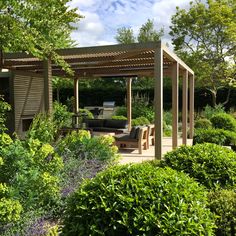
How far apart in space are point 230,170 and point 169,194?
1.25m

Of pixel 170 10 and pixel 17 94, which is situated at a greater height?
pixel 170 10

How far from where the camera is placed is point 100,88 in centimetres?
2297

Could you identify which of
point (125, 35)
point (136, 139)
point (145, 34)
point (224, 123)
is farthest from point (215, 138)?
point (125, 35)

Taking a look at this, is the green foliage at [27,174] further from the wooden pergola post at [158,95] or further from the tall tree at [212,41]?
the tall tree at [212,41]

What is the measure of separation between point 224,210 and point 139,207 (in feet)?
3.11

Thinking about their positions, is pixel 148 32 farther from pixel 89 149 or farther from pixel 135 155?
pixel 89 149

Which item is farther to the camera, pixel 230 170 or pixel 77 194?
pixel 230 170

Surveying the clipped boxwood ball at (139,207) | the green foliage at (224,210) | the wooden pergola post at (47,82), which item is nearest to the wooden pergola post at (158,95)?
the wooden pergola post at (47,82)

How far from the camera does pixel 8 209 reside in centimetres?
287

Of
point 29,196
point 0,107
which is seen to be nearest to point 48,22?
point 0,107

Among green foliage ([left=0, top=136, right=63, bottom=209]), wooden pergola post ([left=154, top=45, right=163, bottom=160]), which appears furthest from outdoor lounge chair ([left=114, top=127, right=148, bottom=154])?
green foliage ([left=0, top=136, right=63, bottom=209])

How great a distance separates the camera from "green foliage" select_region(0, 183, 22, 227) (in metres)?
2.88

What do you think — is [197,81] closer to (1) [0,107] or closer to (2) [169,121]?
(2) [169,121]

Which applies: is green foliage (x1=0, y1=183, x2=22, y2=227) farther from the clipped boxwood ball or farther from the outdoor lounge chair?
the outdoor lounge chair
